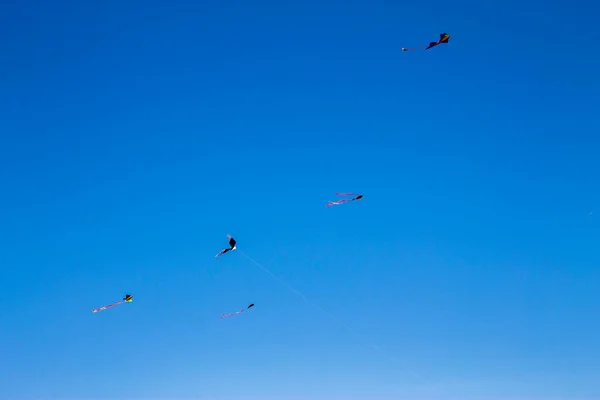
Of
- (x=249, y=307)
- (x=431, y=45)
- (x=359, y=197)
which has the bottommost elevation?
(x=249, y=307)

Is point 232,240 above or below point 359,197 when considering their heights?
below

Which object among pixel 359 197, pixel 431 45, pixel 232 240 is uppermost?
pixel 431 45

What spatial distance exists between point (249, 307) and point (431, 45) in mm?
37702

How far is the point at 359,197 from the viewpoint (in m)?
60.0

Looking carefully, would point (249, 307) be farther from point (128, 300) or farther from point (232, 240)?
point (128, 300)

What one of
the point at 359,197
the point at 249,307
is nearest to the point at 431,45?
the point at 359,197

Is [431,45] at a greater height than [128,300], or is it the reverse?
[431,45]

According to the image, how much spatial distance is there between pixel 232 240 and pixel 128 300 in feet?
51.5

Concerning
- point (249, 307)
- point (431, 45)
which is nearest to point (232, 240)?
point (249, 307)

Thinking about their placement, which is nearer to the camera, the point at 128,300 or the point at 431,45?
the point at 431,45

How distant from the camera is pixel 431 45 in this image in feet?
191

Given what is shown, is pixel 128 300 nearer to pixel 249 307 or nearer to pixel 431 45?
pixel 249 307

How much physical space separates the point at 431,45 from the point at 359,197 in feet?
63.4

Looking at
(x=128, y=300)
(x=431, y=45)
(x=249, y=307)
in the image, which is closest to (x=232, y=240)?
(x=249, y=307)
